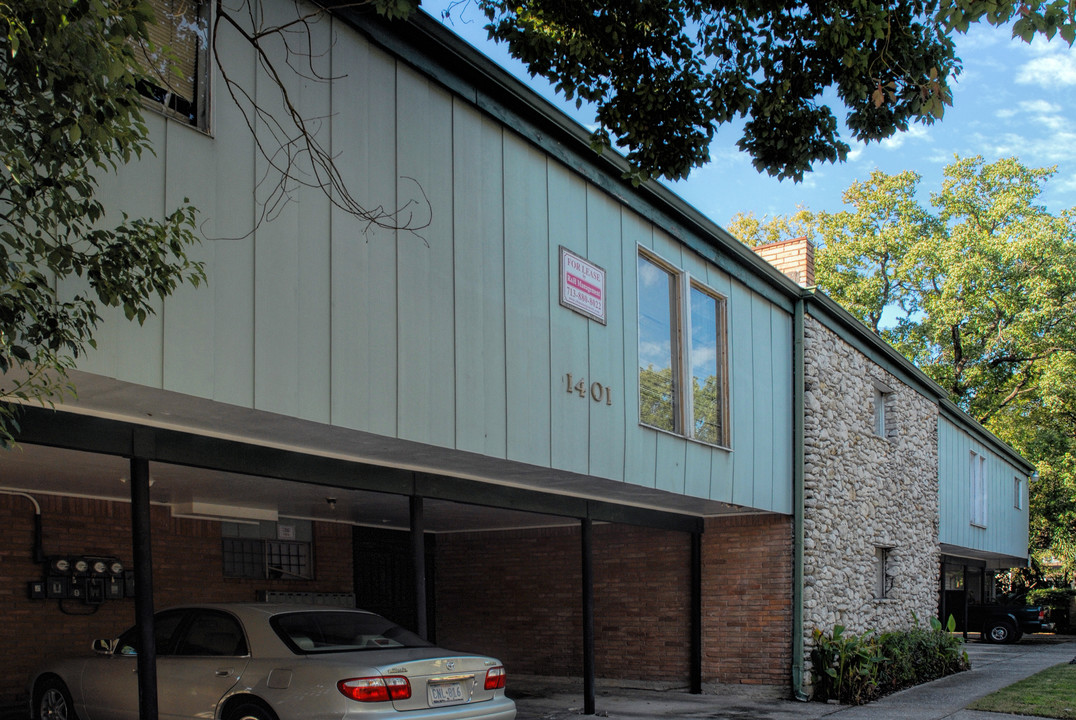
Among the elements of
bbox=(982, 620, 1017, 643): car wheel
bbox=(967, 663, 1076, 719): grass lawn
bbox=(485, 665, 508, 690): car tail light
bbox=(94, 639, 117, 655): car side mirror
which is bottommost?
bbox=(982, 620, 1017, 643): car wheel

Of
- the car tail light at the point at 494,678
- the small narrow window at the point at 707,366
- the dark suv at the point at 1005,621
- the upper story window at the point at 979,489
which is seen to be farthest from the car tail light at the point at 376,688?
the dark suv at the point at 1005,621

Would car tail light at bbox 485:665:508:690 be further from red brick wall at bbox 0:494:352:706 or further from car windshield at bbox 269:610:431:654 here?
red brick wall at bbox 0:494:352:706

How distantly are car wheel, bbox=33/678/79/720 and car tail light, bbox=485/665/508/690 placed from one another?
132 inches

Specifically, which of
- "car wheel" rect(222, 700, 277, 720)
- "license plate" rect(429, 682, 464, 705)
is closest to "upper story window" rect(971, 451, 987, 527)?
"license plate" rect(429, 682, 464, 705)

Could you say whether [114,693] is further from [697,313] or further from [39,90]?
[697,313]

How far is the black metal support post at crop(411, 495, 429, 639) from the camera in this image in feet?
27.6

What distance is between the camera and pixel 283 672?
6.61m

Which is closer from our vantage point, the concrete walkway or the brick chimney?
the concrete walkway

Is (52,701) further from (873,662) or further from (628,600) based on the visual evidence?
(873,662)

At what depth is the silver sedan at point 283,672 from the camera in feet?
21.0

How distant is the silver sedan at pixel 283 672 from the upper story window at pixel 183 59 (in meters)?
3.43

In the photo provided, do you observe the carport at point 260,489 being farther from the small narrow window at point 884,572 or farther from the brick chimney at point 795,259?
the small narrow window at point 884,572

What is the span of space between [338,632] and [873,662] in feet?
29.7

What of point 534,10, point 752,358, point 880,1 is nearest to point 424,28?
point 534,10
